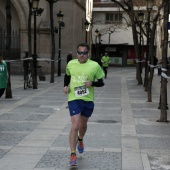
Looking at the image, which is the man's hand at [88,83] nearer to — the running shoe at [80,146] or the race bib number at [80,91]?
the race bib number at [80,91]

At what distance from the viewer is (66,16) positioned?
38.8 m

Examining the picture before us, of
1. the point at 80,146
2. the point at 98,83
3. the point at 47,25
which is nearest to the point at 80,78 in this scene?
the point at 98,83

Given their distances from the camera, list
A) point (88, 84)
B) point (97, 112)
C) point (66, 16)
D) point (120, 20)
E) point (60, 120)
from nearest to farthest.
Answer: point (88, 84) < point (60, 120) < point (97, 112) < point (66, 16) < point (120, 20)

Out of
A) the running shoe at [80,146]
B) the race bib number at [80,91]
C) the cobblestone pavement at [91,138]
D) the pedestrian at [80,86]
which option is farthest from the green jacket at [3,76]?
the race bib number at [80,91]

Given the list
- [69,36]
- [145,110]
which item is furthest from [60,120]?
[69,36]

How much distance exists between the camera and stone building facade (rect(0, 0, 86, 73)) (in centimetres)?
3494

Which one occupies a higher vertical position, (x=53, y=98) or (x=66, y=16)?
(x=66, y=16)

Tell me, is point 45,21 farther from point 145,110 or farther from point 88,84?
point 88,84

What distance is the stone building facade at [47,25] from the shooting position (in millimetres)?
34938

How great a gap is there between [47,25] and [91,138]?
2728 centimetres

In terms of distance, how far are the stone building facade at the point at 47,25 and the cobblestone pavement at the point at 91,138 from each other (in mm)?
21642

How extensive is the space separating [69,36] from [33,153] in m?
32.4

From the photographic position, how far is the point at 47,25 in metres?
34.9

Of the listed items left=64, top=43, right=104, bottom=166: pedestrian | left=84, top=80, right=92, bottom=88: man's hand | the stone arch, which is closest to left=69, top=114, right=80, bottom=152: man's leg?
left=64, top=43, right=104, bottom=166: pedestrian
